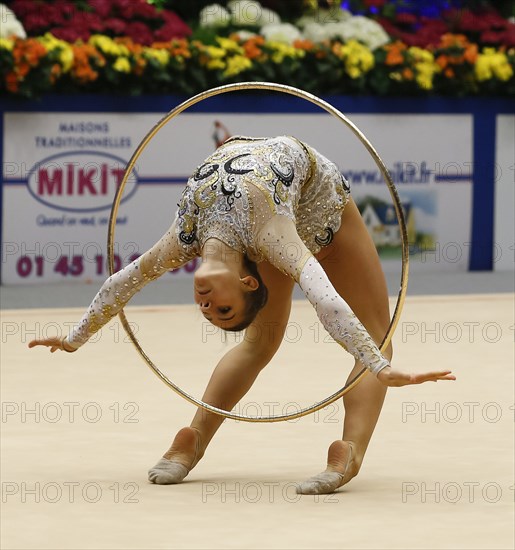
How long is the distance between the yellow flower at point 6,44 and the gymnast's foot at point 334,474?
508cm

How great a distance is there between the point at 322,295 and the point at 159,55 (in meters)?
5.53

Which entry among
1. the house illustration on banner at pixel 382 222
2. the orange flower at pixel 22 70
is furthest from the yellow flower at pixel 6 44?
the house illustration on banner at pixel 382 222

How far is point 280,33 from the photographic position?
990 cm

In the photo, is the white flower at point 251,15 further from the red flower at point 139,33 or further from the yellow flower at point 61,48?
the yellow flower at point 61,48

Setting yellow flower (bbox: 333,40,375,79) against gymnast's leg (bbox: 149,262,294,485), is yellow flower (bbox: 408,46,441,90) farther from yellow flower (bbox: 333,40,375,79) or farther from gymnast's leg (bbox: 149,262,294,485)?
gymnast's leg (bbox: 149,262,294,485)

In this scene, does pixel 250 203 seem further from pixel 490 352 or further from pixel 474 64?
pixel 474 64

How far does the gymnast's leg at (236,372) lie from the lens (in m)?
4.63

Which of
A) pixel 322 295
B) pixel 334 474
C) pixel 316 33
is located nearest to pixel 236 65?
pixel 316 33

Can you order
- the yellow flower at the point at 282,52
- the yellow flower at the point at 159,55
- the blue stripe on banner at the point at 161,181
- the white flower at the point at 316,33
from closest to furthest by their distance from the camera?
the blue stripe on banner at the point at 161,181, the yellow flower at the point at 159,55, the yellow flower at the point at 282,52, the white flower at the point at 316,33

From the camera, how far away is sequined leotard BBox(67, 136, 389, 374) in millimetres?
4066

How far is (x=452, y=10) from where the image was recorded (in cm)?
1075

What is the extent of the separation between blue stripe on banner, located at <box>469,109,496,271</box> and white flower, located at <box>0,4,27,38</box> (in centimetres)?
307

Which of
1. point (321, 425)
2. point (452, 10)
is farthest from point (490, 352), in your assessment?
point (452, 10)

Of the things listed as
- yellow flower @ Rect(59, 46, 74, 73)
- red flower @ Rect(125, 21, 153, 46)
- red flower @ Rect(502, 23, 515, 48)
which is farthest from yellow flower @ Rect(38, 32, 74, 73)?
red flower @ Rect(502, 23, 515, 48)
